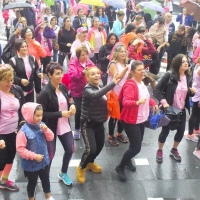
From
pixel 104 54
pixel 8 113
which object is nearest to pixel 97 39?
pixel 104 54

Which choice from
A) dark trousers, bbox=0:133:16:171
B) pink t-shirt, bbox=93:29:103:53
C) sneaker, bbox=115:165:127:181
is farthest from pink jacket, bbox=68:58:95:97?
pink t-shirt, bbox=93:29:103:53

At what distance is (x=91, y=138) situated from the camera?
16.4ft

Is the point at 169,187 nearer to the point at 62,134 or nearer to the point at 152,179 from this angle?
the point at 152,179

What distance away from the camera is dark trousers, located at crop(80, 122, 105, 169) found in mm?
4977

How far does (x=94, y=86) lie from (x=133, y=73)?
580 mm

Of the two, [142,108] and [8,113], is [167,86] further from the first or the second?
[8,113]

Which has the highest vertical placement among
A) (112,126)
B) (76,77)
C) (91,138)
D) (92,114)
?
(76,77)

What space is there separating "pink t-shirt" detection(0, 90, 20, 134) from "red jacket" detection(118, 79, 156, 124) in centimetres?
144

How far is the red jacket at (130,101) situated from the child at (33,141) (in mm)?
1202

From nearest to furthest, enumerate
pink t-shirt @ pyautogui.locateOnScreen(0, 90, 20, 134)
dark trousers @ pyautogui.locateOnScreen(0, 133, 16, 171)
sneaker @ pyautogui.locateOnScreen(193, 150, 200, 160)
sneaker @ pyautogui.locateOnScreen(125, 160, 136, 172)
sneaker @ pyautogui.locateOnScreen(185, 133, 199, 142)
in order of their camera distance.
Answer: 1. pink t-shirt @ pyautogui.locateOnScreen(0, 90, 20, 134)
2. dark trousers @ pyautogui.locateOnScreen(0, 133, 16, 171)
3. sneaker @ pyautogui.locateOnScreen(125, 160, 136, 172)
4. sneaker @ pyautogui.locateOnScreen(193, 150, 200, 160)
5. sneaker @ pyautogui.locateOnScreen(185, 133, 199, 142)

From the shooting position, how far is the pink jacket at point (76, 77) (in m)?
6.01

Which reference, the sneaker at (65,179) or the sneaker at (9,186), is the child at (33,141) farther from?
the sneaker at (65,179)

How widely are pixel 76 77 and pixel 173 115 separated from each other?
1716 mm

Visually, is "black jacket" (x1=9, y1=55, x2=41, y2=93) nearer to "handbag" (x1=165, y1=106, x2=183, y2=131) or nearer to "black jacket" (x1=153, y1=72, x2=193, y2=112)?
"black jacket" (x1=153, y1=72, x2=193, y2=112)
